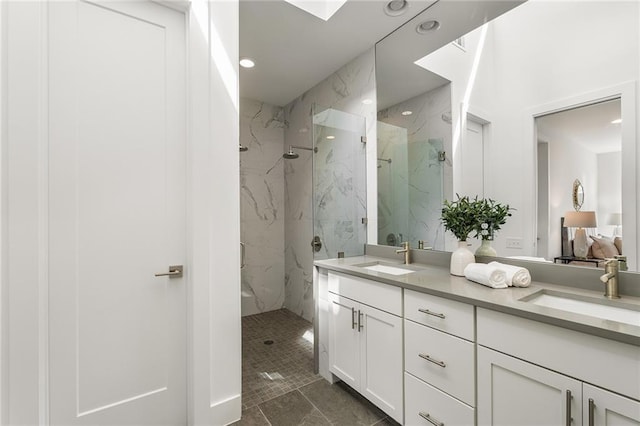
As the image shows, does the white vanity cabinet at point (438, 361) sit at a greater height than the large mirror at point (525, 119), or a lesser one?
lesser

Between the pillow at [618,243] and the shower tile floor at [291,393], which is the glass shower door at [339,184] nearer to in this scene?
the shower tile floor at [291,393]

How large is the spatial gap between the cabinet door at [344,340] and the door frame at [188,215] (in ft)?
2.14

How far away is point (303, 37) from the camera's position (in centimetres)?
232

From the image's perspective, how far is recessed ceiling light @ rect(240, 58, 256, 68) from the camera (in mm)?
2674

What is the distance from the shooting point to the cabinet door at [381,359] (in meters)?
1.56

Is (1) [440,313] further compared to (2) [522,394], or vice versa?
(1) [440,313]

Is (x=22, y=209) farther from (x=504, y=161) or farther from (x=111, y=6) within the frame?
(x=504, y=161)

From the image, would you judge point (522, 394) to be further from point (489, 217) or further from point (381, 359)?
point (489, 217)

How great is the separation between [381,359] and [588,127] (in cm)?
157

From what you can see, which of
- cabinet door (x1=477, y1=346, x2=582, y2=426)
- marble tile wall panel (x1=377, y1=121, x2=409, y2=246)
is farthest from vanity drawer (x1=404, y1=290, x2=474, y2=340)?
marble tile wall panel (x1=377, y1=121, x2=409, y2=246)

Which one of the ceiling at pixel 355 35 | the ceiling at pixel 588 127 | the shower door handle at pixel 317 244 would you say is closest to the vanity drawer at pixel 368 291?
the shower door handle at pixel 317 244

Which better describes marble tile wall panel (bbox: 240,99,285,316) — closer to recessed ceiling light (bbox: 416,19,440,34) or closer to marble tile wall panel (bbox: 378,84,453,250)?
marble tile wall panel (bbox: 378,84,453,250)

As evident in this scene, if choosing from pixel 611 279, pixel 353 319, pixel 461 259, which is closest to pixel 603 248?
pixel 611 279

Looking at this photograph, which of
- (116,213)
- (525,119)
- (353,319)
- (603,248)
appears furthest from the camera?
(353,319)
